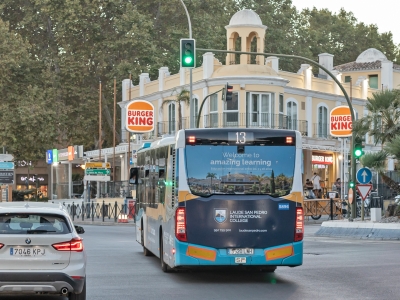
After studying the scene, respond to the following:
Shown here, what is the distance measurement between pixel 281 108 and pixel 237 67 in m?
3.94

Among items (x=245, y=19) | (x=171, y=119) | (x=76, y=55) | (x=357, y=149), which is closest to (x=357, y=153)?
(x=357, y=149)

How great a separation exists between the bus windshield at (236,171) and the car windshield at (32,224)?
4458 mm

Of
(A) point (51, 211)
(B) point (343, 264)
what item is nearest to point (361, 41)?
(B) point (343, 264)

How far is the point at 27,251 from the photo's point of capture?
12.9 metres

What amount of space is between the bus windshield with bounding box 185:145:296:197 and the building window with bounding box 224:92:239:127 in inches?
1642

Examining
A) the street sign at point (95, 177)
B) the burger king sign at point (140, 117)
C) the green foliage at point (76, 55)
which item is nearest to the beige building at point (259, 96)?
the burger king sign at point (140, 117)

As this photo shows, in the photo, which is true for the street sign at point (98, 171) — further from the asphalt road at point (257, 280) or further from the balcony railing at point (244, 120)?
the asphalt road at point (257, 280)

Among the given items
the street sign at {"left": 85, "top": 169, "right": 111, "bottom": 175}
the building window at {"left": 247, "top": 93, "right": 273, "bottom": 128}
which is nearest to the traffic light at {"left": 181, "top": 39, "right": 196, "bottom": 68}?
the street sign at {"left": 85, "top": 169, "right": 111, "bottom": 175}

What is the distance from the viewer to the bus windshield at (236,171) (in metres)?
17.4

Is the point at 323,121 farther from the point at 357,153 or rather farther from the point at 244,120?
the point at 357,153

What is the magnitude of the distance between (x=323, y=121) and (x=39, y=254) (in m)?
54.7

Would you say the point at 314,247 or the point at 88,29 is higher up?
the point at 88,29

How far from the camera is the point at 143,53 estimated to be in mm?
74000

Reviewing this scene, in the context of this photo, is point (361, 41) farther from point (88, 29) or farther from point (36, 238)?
point (36, 238)
